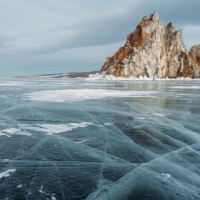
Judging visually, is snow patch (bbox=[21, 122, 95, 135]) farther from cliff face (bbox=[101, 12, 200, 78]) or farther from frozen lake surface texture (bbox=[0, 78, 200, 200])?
cliff face (bbox=[101, 12, 200, 78])

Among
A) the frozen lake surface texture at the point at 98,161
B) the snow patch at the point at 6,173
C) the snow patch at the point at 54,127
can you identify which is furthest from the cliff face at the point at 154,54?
the snow patch at the point at 6,173

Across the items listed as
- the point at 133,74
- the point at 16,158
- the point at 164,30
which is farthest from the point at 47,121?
the point at 164,30

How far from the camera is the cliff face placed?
102875 mm

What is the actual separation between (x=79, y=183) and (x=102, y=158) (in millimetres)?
1203

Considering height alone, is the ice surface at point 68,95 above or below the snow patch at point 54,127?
below

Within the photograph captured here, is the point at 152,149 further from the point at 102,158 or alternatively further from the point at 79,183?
the point at 79,183

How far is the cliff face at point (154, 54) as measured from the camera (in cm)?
10288

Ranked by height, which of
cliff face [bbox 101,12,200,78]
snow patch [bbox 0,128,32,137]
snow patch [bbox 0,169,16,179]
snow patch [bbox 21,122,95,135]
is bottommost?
snow patch [bbox 21,122,95,135]

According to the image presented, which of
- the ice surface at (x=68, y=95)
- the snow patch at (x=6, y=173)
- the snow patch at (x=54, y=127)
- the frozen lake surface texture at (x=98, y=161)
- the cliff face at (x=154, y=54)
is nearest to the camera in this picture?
the frozen lake surface texture at (x=98, y=161)

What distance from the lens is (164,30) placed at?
116 m

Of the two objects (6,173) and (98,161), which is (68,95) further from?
(6,173)

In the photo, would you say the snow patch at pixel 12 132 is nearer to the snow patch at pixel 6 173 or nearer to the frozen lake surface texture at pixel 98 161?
the frozen lake surface texture at pixel 98 161

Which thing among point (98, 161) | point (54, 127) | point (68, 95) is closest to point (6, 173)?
point (98, 161)

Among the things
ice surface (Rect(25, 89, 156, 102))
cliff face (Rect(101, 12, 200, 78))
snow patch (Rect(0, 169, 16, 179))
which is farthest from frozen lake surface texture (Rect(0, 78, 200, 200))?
cliff face (Rect(101, 12, 200, 78))
